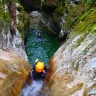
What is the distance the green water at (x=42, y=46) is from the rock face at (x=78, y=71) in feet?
35.1

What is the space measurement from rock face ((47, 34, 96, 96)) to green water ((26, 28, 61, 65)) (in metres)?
10.7

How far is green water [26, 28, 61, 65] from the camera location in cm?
2770

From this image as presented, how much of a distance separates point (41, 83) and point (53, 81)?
3874 mm

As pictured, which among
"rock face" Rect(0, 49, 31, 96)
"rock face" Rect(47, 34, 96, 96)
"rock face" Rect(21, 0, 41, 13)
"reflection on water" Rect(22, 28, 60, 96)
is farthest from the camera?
"rock face" Rect(21, 0, 41, 13)

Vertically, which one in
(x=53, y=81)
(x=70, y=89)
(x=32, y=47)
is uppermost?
(x=70, y=89)

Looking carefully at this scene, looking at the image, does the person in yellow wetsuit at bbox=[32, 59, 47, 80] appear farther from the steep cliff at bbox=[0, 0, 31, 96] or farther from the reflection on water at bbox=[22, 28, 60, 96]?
the reflection on water at bbox=[22, 28, 60, 96]

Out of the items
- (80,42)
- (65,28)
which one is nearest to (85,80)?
(80,42)

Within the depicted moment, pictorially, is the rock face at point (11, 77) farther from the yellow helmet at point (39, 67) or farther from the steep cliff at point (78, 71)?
the steep cliff at point (78, 71)

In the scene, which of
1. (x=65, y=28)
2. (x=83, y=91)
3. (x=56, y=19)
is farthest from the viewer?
(x=56, y=19)

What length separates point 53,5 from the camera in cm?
3578

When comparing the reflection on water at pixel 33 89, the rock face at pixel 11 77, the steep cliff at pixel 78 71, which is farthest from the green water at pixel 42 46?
the steep cliff at pixel 78 71

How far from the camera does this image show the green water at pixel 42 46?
2770 cm

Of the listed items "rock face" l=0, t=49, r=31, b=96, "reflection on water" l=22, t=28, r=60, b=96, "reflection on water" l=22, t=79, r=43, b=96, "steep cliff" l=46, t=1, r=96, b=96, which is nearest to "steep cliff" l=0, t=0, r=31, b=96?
"rock face" l=0, t=49, r=31, b=96

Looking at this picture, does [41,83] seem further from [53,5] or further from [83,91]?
[53,5]
